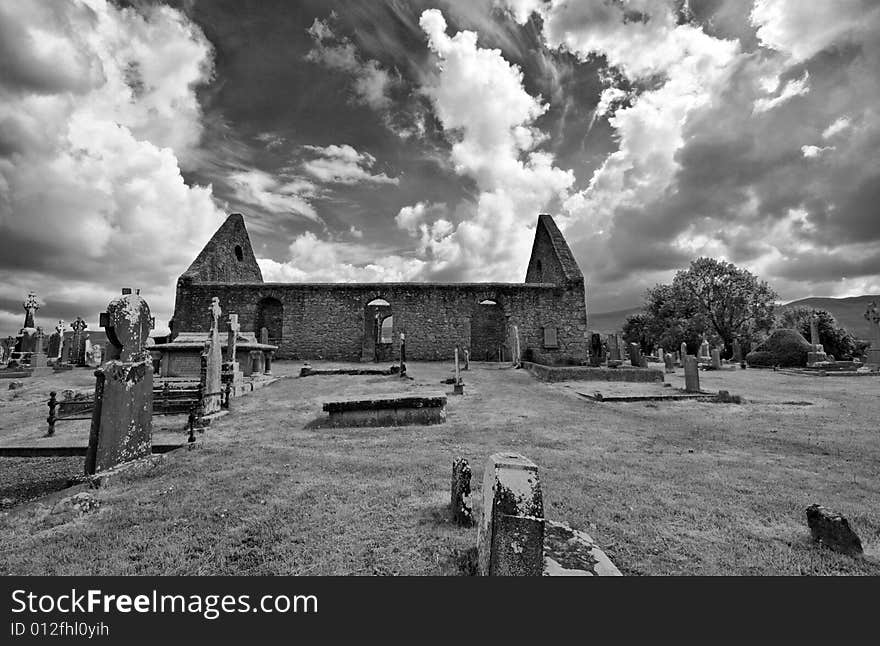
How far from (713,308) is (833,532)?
44896mm

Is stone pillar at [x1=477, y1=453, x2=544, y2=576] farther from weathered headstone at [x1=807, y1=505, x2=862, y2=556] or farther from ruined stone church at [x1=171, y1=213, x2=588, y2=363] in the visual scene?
ruined stone church at [x1=171, y1=213, x2=588, y2=363]

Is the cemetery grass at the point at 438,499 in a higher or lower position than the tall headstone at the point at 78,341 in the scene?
lower

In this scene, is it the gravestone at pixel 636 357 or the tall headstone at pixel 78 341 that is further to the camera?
the tall headstone at pixel 78 341

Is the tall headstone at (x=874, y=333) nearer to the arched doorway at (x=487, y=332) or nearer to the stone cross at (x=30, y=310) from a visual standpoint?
the arched doorway at (x=487, y=332)

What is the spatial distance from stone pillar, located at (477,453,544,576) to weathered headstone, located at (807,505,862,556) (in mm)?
2346

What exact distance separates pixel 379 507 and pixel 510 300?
19.1 metres

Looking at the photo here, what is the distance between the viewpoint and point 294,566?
260cm

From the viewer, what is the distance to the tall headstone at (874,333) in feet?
69.9

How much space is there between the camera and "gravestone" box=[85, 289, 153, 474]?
4547mm

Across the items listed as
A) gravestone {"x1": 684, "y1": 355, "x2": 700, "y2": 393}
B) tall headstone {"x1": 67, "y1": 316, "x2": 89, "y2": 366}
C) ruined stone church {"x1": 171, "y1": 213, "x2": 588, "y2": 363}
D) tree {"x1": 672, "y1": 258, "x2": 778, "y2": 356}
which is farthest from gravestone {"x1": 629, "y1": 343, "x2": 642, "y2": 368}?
tall headstone {"x1": 67, "y1": 316, "x2": 89, "y2": 366}

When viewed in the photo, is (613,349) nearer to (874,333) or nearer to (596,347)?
(596,347)

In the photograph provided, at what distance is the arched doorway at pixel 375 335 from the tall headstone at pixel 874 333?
85.9 feet

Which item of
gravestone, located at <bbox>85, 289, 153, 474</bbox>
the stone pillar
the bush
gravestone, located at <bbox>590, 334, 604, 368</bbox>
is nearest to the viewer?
the stone pillar

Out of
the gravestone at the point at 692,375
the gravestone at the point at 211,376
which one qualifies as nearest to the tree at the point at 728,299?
the gravestone at the point at 692,375
